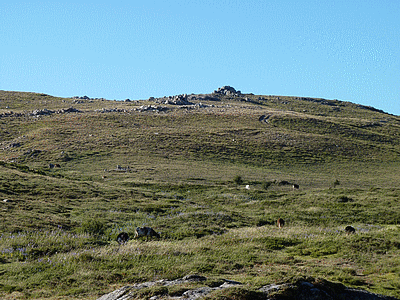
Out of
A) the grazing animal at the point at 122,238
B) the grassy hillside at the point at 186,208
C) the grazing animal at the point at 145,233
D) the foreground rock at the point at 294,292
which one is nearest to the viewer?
the foreground rock at the point at 294,292

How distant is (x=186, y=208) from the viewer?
32.3 meters

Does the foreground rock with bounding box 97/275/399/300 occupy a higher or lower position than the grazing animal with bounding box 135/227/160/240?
higher

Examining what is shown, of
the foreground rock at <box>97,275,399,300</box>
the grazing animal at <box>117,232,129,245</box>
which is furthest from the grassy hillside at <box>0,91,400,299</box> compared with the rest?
the grazing animal at <box>117,232,129,245</box>

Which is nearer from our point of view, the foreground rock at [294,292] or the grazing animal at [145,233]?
the foreground rock at [294,292]

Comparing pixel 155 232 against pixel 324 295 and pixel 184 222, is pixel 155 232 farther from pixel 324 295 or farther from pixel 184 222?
pixel 324 295

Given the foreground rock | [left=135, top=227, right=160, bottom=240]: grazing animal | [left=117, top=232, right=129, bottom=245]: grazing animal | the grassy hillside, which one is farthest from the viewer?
[left=135, top=227, right=160, bottom=240]: grazing animal

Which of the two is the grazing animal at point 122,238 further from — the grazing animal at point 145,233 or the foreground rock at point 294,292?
the foreground rock at point 294,292

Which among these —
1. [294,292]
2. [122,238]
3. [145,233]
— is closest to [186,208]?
[145,233]

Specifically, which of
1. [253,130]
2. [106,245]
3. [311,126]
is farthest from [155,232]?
[311,126]

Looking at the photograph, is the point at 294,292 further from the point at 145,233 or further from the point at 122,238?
the point at 145,233

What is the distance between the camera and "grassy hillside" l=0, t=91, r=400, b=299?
14.3 m

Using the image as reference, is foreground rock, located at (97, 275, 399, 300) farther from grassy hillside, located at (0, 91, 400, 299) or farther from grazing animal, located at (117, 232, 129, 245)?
grazing animal, located at (117, 232, 129, 245)

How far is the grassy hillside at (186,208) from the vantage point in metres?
14.3

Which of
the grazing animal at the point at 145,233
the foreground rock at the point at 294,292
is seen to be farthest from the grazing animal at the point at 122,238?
the foreground rock at the point at 294,292
